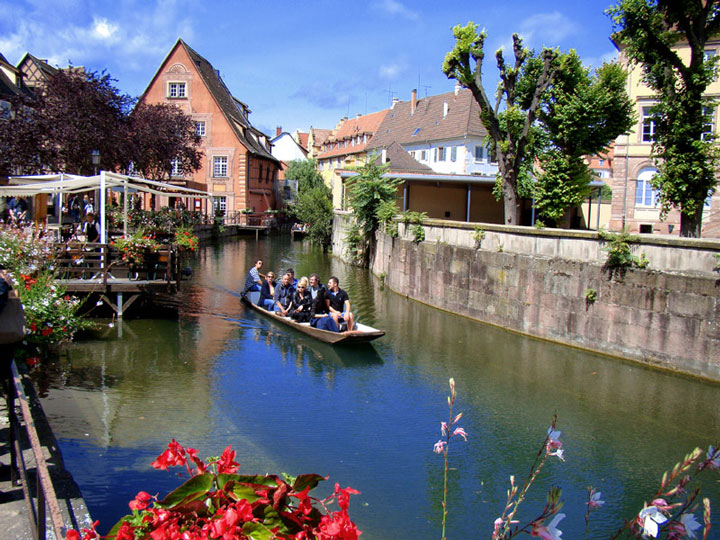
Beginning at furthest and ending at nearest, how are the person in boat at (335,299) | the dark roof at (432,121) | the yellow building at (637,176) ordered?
the dark roof at (432,121), the yellow building at (637,176), the person in boat at (335,299)

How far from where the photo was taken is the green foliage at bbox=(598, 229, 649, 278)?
45.8 feet

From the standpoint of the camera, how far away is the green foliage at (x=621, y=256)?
14.0 meters

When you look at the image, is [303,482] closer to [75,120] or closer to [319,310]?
[319,310]

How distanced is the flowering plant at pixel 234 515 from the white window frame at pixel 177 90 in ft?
183

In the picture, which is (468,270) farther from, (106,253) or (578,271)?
(106,253)

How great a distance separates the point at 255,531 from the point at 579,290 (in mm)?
13807

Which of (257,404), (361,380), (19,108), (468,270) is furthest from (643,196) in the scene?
(19,108)

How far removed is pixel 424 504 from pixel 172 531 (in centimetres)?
530

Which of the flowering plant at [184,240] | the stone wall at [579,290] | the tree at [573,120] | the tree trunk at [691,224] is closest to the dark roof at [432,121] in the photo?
the tree at [573,120]

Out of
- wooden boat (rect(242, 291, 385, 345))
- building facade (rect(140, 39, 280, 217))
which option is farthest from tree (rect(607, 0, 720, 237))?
building facade (rect(140, 39, 280, 217))

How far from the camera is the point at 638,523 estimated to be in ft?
8.14

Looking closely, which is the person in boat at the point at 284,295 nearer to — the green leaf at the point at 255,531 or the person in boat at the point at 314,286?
the person in boat at the point at 314,286

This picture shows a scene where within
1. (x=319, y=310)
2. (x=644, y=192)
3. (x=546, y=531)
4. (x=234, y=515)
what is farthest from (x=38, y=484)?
(x=644, y=192)

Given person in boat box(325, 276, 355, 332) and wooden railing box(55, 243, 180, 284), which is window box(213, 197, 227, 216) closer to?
wooden railing box(55, 243, 180, 284)
